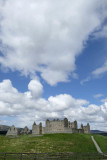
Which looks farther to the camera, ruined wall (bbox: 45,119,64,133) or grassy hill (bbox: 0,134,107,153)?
ruined wall (bbox: 45,119,64,133)

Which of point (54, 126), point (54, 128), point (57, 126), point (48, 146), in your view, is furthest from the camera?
point (54, 126)

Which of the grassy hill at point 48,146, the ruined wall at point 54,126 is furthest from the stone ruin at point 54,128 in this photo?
the grassy hill at point 48,146

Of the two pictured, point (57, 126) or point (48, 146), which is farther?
point (57, 126)

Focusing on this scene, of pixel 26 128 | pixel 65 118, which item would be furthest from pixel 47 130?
pixel 26 128

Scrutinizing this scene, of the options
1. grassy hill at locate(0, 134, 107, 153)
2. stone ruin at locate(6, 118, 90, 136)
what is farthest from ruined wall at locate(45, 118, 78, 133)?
grassy hill at locate(0, 134, 107, 153)

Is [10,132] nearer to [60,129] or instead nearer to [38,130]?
[38,130]

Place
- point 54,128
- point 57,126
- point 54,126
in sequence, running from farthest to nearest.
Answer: point 54,126, point 54,128, point 57,126

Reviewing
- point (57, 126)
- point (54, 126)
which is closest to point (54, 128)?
point (54, 126)

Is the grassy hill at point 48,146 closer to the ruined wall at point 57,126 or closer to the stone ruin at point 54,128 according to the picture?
the stone ruin at point 54,128

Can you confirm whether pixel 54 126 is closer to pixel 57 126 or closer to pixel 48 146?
pixel 57 126

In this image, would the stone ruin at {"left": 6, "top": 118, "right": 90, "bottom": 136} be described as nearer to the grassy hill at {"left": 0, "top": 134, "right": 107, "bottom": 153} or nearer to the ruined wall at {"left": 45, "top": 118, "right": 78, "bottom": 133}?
the ruined wall at {"left": 45, "top": 118, "right": 78, "bottom": 133}

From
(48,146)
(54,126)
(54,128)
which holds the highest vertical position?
(54,126)

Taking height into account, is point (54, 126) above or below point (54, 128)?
above

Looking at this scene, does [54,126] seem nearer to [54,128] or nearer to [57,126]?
[54,128]
